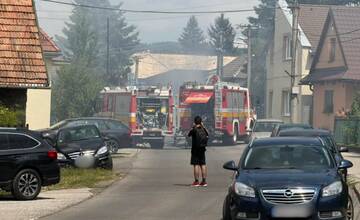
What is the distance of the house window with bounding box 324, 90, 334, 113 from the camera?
5292 centimetres

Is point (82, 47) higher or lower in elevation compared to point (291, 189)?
higher

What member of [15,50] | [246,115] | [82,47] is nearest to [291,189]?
[15,50]

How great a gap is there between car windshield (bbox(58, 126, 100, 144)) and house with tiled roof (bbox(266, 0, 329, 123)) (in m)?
31.1

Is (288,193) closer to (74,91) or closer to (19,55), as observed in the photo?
(19,55)

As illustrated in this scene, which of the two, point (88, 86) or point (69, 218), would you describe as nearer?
point (69, 218)

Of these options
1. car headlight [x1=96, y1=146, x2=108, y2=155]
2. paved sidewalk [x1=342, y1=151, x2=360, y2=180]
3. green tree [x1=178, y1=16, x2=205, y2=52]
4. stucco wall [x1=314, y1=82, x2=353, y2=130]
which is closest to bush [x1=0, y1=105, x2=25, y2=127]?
car headlight [x1=96, y1=146, x2=108, y2=155]

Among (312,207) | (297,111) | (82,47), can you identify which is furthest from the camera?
(82,47)

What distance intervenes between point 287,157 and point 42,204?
20.3 ft

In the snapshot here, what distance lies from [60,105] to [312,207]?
164ft

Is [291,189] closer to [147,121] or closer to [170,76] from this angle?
[147,121]

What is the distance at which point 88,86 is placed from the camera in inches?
2405

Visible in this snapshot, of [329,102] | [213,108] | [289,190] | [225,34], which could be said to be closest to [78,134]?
[289,190]

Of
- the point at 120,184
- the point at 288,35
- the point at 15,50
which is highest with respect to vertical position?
the point at 288,35

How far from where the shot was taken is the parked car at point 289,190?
1202cm
